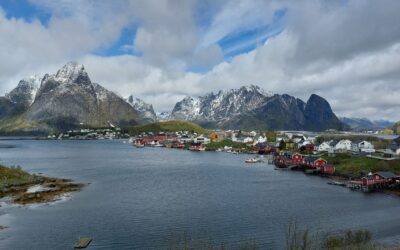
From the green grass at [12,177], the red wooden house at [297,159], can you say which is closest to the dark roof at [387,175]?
the red wooden house at [297,159]

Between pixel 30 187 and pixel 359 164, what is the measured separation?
5733 centimetres

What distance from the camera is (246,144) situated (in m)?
159

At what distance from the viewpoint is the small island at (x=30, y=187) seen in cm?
5288

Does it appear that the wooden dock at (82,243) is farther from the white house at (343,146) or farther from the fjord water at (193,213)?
the white house at (343,146)

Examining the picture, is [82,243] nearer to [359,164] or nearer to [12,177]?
[12,177]

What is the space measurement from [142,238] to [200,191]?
24649 millimetres

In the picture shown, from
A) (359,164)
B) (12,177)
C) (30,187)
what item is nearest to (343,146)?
(359,164)

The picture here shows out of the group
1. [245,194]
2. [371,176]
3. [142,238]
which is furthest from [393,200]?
[142,238]

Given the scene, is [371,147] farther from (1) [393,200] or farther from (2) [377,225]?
(2) [377,225]

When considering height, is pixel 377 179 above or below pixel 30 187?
above

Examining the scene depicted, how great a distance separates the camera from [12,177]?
67.3m

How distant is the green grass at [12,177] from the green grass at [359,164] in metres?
55.1

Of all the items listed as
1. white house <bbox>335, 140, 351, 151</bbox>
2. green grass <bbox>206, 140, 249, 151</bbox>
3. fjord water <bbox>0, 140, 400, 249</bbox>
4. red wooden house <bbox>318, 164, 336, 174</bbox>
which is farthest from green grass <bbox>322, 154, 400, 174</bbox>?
green grass <bbox>206, 140, 249, 151</bbox>

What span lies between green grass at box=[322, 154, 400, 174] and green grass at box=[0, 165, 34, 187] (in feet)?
181
